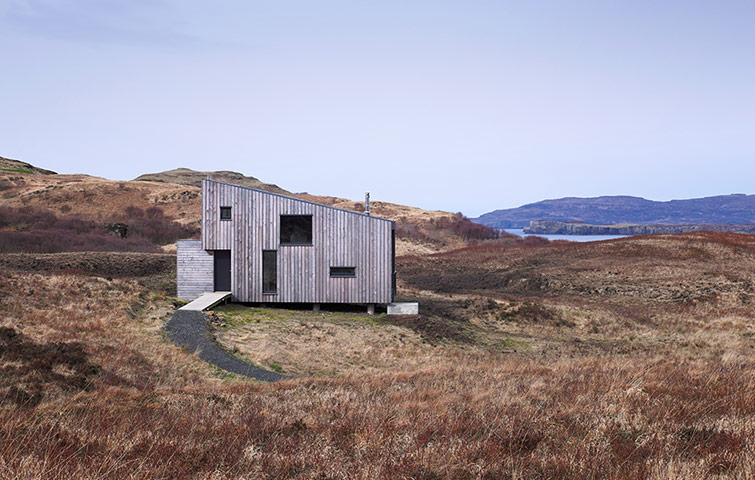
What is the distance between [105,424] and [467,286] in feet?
100

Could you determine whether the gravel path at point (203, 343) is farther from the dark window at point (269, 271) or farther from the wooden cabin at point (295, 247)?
the wooden cabin at point (295, 247)

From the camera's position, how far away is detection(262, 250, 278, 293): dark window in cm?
2012

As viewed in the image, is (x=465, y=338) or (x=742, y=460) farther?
(x=465, y=338)

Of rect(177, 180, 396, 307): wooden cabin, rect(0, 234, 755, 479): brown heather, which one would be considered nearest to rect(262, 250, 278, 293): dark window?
rect(177, 180, 396, 307): wooden cabin

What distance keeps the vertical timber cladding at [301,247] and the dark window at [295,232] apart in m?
0.19

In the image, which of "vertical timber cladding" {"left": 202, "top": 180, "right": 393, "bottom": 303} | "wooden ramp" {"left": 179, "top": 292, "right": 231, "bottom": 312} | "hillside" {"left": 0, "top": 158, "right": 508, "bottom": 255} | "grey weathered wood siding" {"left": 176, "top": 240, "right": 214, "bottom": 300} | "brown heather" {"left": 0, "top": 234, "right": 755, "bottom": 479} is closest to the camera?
"brown heather" {"left": 0, "top": 234, "right": 755, "bottom": 479}

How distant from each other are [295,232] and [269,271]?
2142mm

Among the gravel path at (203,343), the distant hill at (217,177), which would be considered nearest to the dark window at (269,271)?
the gravel path at (203,343)

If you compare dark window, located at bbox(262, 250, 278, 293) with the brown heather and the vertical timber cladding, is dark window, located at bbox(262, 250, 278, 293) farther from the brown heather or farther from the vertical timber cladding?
the brown heather

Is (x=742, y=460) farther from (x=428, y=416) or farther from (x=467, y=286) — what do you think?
(x=467, y=286)

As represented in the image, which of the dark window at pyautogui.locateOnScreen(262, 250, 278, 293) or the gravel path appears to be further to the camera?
the dark window at pyautogui.locateOnScreen(262, 250, 278, 293)

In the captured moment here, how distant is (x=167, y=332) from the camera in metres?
14.0

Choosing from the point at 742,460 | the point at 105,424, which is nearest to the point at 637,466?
the point at 742,460

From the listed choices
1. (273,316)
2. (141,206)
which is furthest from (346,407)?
(141,206)
